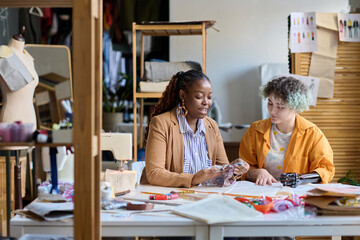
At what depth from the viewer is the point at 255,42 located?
6.22 m

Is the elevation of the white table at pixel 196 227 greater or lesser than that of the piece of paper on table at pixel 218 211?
lesser

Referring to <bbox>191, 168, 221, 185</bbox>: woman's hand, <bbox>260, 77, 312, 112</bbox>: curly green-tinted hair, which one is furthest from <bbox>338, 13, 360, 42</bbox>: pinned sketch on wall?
<bbox>191, 168, 221, 185</bbox>: woman's hand

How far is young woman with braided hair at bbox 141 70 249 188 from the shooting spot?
113 inches

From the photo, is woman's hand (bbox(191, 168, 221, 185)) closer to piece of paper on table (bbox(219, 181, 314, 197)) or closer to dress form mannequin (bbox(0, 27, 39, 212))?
piece of paper on table (bbox(219, 181, 314, 197))

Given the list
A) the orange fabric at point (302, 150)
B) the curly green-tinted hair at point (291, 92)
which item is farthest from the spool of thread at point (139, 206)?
the curly green-tinted hair at point (291, 92)

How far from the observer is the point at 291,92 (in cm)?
313

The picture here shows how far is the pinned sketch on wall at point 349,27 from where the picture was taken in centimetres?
418

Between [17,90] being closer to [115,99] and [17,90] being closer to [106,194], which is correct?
[106,194]

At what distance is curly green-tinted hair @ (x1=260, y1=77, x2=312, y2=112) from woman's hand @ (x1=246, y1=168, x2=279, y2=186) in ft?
1.73

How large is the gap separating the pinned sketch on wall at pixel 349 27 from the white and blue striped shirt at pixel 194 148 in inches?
73.4

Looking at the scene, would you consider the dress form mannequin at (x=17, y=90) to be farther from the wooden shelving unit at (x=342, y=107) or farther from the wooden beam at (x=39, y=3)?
the wooden shelving unit at (x=342, y=107)

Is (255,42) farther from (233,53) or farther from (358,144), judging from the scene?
(358,144)

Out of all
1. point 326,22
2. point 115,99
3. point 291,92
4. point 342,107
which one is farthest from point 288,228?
point 115,99

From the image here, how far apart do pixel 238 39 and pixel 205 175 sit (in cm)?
392
